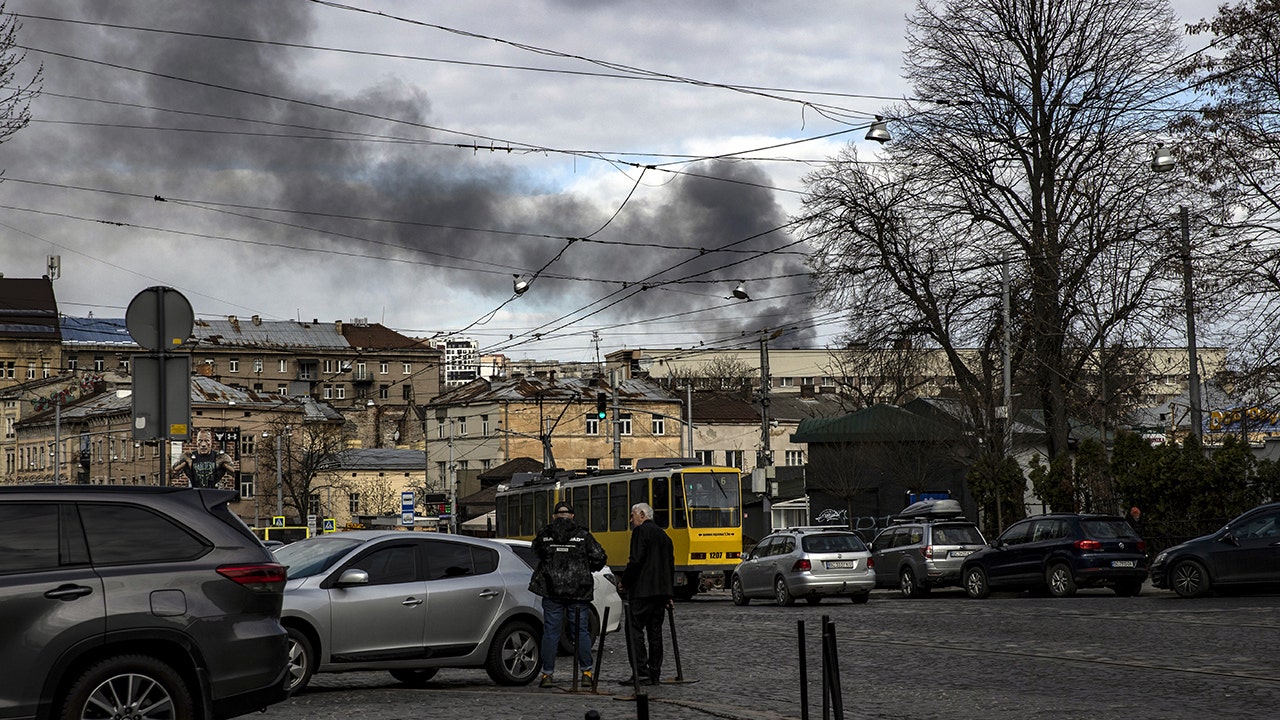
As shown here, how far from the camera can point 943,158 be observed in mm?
39469

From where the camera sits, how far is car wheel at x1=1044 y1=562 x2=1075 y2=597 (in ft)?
93.5

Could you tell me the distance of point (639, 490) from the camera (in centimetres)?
3841

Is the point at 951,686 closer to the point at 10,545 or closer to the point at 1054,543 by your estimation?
the point at 10,545

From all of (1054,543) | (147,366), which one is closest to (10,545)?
(147,366)

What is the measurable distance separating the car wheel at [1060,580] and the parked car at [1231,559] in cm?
Answer: 233

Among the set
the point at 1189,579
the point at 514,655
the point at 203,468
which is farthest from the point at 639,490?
the point at 514,655

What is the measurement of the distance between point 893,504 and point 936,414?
878 centimetres

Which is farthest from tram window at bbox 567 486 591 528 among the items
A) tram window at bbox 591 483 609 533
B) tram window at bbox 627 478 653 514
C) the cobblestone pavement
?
the cobblestone pavement

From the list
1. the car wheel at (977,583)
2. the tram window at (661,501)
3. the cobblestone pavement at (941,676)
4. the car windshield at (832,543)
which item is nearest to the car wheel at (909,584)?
the car wheel at (977,583)

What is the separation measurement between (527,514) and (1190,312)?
22.1m

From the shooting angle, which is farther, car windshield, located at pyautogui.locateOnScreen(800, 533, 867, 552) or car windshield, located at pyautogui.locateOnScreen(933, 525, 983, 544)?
car windshield, located at pyautogui.locateOnScreen(933, 525, 983, 544)

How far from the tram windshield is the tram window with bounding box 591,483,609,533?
3.01m

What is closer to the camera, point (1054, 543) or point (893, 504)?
point (1054, 543)

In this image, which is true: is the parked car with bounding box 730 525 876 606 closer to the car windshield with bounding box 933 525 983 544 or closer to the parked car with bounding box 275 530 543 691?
the car windshield with bounding box 933 525 983 544
